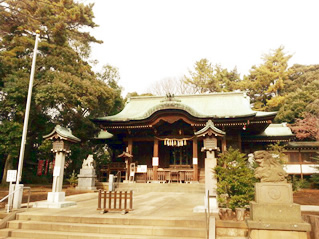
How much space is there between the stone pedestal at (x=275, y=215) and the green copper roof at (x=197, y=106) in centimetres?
1083

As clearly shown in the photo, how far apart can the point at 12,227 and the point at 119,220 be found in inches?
123

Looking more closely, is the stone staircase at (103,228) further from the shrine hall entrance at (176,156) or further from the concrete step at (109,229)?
the shrine hall entrance at (176,156)

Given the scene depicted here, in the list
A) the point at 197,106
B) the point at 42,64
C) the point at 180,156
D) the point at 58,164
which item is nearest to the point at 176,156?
the point at 180,156

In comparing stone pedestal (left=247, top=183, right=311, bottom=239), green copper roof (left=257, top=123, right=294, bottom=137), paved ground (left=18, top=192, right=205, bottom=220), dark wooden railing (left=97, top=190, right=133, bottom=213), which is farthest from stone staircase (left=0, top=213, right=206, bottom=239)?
green copper roof (left=257, top=123, right=294, bottom=137)

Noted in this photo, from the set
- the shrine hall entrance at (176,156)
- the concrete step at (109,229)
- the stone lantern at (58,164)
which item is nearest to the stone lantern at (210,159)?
the concrete step at (109,229)

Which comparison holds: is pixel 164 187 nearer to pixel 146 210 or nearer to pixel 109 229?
pixel 146 210

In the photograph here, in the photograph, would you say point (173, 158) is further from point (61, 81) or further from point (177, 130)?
point (61, 81)

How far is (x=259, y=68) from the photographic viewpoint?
3431 cm

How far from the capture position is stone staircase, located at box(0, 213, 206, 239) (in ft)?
19.2

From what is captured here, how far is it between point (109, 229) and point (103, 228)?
178 millimetres

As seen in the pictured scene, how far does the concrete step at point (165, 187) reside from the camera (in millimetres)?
14461

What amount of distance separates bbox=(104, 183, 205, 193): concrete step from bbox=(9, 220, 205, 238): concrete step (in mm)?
8637

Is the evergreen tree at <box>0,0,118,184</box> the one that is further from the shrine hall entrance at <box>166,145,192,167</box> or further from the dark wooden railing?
the dark wooden railing

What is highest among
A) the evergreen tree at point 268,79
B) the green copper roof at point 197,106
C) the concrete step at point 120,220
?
the evergreen tree at point 268,79
